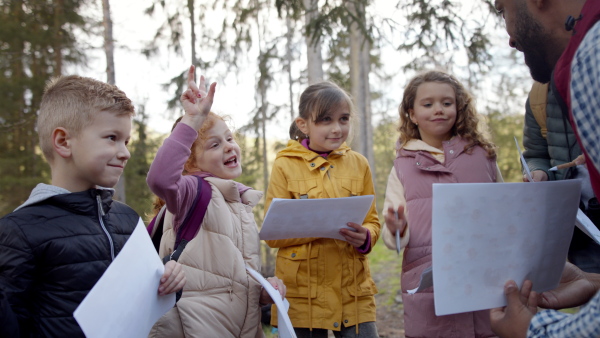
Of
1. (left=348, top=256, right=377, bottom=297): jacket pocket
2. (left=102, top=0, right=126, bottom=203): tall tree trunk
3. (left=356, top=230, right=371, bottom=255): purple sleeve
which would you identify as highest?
(left=102, top=0, right=126, bottom=203): tall tree trunk

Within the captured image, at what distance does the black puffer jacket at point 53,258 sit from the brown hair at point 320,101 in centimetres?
173

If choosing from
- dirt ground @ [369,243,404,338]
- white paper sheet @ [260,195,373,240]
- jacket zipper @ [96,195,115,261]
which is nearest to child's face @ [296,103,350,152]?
white paper sheet @ [260,195,373,240]

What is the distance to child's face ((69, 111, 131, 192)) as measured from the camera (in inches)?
85.0

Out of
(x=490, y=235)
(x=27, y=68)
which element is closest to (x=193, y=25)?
(x=27, y=68)

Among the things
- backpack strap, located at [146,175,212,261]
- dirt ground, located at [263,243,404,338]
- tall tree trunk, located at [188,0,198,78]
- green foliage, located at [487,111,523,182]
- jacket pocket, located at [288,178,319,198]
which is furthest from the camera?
green foliage, located at [487,111,523,182]

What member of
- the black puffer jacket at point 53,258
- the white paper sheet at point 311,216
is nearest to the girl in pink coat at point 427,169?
the white paper sheet at point 311,216

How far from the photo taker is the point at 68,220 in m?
2.07

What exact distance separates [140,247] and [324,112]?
1.95 meters

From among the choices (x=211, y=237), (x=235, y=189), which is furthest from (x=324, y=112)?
(x=211, y=237)

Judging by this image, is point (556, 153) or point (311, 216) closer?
point (311, 216)

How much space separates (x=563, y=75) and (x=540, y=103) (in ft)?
6.96

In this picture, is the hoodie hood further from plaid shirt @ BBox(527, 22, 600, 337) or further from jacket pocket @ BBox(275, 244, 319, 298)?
plaid shirt @ BBox(527, 22, 600, 337)

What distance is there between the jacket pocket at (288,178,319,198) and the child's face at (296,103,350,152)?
0.27 m

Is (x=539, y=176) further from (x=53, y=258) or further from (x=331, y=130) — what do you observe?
(x=53, y=258)
